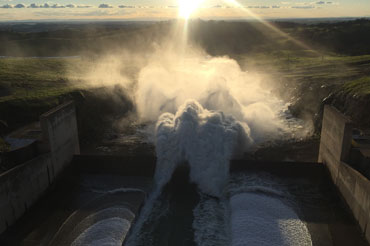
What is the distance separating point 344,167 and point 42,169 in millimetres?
16707

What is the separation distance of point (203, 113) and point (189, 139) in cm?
389

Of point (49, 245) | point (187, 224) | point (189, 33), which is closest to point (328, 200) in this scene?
point (187, 224)

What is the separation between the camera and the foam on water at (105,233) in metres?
15.0

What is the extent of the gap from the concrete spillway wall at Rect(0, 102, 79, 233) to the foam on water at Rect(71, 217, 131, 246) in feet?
12.3

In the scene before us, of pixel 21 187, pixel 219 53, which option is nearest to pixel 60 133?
pixel 21 187

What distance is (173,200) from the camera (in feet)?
61.2

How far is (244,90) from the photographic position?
39.2 metres

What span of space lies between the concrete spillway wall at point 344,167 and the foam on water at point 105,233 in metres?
11.2

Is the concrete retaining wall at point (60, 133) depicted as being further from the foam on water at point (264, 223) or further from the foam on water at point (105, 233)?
the foam on water at point (264, 223)

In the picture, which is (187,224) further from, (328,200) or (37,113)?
(37,113)

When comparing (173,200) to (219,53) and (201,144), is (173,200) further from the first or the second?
(219,53)

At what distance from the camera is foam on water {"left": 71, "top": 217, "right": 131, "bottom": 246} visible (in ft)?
49.3

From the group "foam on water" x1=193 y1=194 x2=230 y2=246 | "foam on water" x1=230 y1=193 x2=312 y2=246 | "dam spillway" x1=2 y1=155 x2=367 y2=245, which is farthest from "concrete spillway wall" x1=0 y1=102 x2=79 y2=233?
"foam on water" x1=230 y1=193 x2=312 y2=246

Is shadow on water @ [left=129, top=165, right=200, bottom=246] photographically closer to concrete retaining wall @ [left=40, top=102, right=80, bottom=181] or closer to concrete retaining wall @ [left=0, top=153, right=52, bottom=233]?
concrete retaining wall @ [left=0, top=153, right=52, bottom=233]
